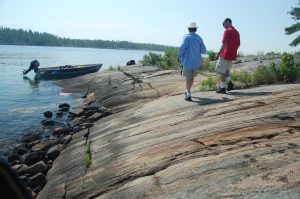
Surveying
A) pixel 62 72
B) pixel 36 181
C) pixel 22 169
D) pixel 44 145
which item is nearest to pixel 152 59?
pixel 62 72

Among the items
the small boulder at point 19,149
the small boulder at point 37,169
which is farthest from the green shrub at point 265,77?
the small boulder at point 19,149

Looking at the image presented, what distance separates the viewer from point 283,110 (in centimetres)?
755

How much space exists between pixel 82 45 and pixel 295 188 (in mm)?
183000

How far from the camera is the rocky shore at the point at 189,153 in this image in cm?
504

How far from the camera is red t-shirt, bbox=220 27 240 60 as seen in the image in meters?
10.4

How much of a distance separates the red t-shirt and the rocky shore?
47.8 inches

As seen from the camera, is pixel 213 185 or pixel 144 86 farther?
pixel 144 86

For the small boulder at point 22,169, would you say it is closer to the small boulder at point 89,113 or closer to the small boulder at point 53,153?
the small boulder at point 53,153

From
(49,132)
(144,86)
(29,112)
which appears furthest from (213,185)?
(29,112)

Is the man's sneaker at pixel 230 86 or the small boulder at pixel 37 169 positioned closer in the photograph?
the small boulder at pixel 37 169

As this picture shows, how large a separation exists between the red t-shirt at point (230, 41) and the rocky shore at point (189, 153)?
3.99 feet

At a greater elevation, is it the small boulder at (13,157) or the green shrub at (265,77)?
the green shrub at (265,77)

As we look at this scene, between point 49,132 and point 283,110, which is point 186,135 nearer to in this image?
point 283,110

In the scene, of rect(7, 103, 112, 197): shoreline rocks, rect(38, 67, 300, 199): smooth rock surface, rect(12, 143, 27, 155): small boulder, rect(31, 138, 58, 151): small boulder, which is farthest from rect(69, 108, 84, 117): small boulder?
rect(38, 67, 300, 199): smooth rock surface
